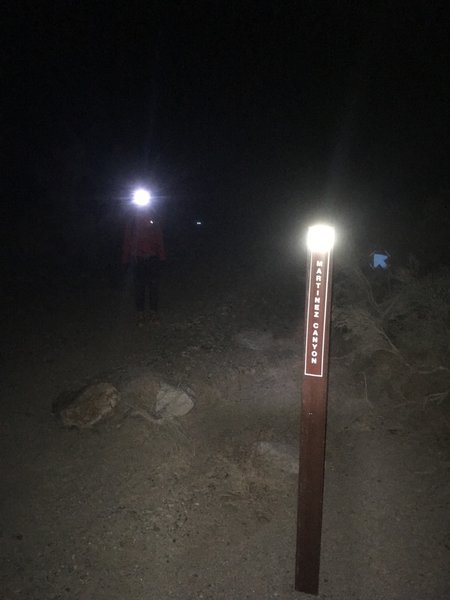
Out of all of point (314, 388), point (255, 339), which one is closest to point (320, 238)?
point (314, 388)

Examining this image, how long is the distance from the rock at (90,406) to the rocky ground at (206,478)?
0.34 feet

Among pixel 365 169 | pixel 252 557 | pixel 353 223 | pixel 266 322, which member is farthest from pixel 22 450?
pixel 365 169

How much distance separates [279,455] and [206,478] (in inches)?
30.1

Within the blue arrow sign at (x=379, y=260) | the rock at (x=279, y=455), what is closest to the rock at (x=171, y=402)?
the rock at (x=279, y=455)

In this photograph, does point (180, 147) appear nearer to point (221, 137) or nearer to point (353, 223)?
point (221, 137)

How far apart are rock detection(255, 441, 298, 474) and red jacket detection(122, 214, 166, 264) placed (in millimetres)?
3900

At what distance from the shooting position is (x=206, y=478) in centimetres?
411

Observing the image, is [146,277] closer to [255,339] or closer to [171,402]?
[255,339]

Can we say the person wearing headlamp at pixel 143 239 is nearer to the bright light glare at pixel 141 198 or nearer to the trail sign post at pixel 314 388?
the bright light glare at pixel 141 198

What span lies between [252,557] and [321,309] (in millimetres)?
2095

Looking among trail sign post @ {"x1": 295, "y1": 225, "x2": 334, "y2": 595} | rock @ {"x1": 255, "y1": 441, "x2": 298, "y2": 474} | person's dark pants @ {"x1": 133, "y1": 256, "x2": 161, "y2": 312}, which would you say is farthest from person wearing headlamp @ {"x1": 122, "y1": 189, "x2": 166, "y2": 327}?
trail sign post @ {"x1": 295, "y1": 225, "x2": 334, "y2": 595}

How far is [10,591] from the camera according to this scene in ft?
9.97

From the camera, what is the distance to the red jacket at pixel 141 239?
7121 millimetres

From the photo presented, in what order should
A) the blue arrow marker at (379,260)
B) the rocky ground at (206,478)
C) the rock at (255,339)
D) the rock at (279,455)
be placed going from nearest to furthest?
the rocky ground at (206,478), the rock at (279,455), the rock at (255,339), the blue arrow marker at (379,260)
